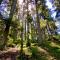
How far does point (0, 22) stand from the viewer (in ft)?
48.5

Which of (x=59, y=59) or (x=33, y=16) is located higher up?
(x=33, y=16)

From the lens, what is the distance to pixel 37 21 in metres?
15.8

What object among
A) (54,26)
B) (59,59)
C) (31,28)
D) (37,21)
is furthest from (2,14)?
(54,26)

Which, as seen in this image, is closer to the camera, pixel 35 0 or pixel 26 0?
pixel 26 0

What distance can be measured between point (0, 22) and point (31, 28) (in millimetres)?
4754

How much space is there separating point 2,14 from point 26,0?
2.26m

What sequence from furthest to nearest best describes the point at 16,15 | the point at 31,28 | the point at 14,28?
the point at 31,28 < the point at 14,28 < the point at 16,15

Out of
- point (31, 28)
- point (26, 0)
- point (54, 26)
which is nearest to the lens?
point (26, 0)

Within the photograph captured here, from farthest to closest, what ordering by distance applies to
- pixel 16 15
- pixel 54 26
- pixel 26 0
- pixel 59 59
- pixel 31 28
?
pixel 54 26 < pixel 31 28 < pixel 16 15 < pixel 26 0 < pixel 59 59

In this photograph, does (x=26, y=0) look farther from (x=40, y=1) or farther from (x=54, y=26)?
(x=54, y=26)

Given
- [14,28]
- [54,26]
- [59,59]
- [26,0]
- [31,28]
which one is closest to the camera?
[59,59]

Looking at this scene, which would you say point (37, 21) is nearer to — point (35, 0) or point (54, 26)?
point (35, 0)

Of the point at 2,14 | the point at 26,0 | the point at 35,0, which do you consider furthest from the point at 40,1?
the point at 2,14

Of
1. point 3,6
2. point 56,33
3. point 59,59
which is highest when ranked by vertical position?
point 3,6
